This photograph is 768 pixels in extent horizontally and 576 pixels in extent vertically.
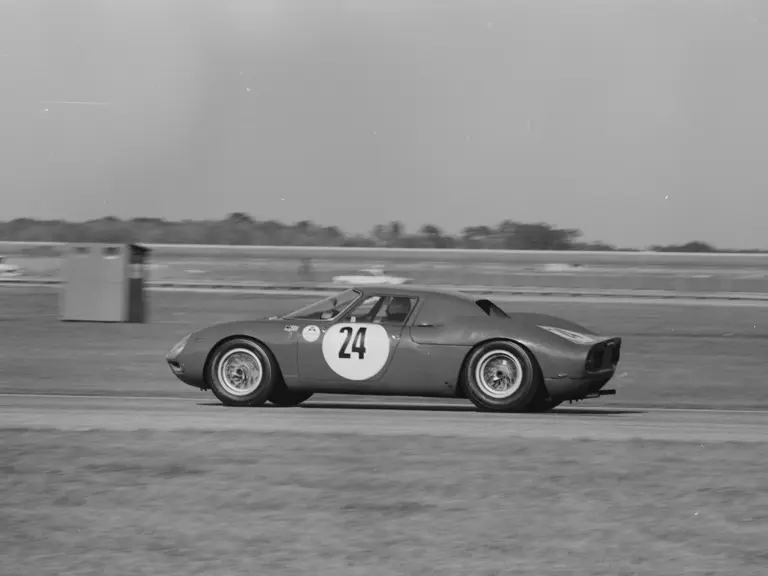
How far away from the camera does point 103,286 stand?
16.9 metres

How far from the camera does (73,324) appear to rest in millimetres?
16703

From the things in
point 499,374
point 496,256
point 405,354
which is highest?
point 496,256

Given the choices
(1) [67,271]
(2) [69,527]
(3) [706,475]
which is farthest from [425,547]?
(1) [67,271]

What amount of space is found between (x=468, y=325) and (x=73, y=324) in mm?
8005

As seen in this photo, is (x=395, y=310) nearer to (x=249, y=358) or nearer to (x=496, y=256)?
(x=249, y=358)

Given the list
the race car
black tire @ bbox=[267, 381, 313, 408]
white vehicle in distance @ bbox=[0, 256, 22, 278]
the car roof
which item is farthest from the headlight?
white vehicle in distance @ bbox=[0, 256, 22, 278]

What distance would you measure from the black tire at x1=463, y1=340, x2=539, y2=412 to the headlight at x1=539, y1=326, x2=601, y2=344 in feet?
1.03

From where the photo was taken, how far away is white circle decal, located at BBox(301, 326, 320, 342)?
1039cm

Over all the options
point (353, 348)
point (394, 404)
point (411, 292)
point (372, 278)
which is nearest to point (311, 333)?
point (353, 348)

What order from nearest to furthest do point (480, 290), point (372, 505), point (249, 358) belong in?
point (372, 505) → point (249, 358) → point (480, 290)

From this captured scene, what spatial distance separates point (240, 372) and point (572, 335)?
2.66 m

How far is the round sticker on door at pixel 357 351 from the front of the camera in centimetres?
1029

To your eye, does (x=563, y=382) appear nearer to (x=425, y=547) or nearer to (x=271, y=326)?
(x=271, y=326)

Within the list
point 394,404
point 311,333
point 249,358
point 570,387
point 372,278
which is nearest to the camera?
point 570,387
